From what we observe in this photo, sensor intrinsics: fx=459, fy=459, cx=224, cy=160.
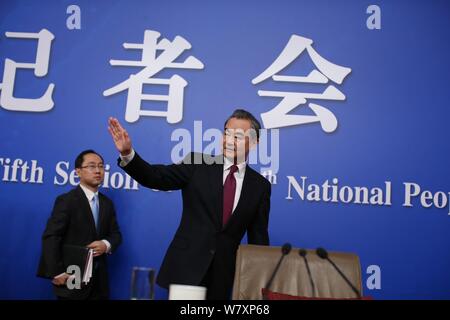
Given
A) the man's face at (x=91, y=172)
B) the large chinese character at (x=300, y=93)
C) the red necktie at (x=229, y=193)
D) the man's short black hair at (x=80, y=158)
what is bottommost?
the red necktie at (x=229, y=193)

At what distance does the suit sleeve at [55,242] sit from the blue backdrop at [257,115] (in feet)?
1.58

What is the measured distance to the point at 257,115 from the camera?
3154mm

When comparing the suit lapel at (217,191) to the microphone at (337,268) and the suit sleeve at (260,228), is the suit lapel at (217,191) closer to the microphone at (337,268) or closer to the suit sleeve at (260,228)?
the suit sleeve at (260,228)

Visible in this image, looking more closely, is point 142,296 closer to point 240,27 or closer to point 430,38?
point 240,27

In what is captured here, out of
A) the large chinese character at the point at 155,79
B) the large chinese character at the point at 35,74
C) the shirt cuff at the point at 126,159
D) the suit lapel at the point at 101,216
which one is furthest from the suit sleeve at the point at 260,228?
the large chinese character at the point at 35,74

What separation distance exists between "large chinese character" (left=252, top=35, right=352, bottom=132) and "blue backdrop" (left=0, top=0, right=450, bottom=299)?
0.03m

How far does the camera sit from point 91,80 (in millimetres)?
3281

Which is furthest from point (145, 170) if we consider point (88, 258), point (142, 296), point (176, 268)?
point (88, 258)

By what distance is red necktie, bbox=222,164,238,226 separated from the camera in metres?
2.04

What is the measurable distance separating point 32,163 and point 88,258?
100 centimetres

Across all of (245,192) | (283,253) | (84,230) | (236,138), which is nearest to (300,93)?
(236,138)

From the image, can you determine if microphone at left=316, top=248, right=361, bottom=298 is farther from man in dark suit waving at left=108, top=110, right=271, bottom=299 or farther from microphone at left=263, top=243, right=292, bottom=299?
man in dark suit waving at left=108, top=110, right=271, bottom=299

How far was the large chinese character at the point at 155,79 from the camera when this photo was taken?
10.5ft

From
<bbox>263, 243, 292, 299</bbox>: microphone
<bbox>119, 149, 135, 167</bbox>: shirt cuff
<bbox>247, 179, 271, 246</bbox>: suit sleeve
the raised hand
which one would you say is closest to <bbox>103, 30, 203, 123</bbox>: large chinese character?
<bbox>247, 179, 271, 246</bbox>: suit sleeve
